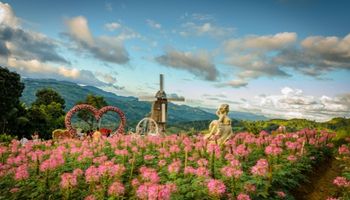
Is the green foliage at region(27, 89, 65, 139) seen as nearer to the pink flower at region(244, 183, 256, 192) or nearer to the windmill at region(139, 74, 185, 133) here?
the windmill at region(139, 74, 185, 133)

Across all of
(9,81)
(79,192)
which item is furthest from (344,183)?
(9,81)

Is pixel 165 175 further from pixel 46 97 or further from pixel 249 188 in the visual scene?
pixel 46 97

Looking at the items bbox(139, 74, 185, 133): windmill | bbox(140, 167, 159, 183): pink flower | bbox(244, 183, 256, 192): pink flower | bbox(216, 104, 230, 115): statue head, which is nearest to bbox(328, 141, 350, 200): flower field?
bbox(244, 183, 256, 192): pink flower

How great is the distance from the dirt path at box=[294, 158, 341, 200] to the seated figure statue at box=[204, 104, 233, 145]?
149 inches

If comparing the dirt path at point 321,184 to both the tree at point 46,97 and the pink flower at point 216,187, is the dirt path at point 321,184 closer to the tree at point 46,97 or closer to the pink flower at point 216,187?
the pink flower at point 216,187

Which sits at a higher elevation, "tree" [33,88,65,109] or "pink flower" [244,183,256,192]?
"tree" [33,88,65,109]

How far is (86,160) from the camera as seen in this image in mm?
12320

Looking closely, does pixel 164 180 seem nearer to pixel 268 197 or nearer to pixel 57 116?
pixel 268 197

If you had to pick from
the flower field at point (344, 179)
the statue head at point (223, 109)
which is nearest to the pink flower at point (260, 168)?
the flower field at point (344, 179)

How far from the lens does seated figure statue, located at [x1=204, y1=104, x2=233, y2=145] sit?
14766 mm

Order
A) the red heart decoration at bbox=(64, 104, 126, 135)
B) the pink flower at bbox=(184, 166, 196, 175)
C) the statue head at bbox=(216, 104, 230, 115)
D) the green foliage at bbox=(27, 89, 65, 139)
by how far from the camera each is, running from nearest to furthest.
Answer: the pink flower at bbox=(184, 166, 196, 175)
the statue head at bbox=(216, 104, 230, 115)
the red heart decoration at bbox=(64, 104, 126, 135)
the green foliage at bbox=(27, 89, 65, 139)

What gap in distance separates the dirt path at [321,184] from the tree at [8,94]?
4099cm

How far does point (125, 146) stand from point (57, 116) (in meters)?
55.7

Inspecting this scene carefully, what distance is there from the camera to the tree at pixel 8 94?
44312 millimetres
